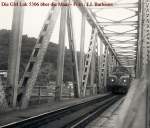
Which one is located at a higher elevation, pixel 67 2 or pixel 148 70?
pixel 67 2

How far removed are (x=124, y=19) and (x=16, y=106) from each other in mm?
21107

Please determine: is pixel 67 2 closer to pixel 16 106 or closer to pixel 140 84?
pixel 16 106

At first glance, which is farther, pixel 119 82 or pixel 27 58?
pixel 27 58

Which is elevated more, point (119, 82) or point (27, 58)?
point (27, 58)

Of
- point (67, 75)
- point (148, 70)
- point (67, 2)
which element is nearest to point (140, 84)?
point (148, 70)

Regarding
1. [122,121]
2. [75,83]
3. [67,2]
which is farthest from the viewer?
[75,83]

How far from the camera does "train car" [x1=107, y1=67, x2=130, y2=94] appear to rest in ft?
114

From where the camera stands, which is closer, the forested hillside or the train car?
the train car

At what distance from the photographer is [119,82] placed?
34.7 m

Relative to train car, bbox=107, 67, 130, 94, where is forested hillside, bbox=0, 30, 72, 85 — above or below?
above

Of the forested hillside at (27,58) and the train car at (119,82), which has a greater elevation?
the forested hillside at (27,58)

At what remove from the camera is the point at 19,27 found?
35.4 feet

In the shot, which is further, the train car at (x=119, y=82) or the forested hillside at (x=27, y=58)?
the forested hillside at (x=27, y=58)

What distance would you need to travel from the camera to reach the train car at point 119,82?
3466 cm
